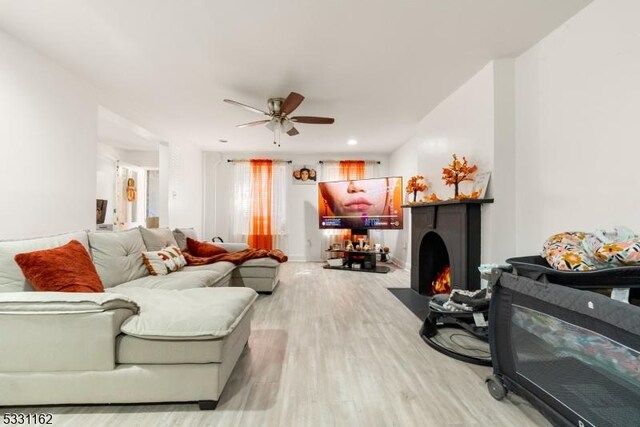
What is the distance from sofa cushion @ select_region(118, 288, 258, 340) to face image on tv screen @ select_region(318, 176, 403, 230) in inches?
148

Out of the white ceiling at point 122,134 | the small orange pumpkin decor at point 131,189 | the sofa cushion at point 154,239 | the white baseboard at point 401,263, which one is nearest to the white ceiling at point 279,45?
the white ceiling at point 122,134

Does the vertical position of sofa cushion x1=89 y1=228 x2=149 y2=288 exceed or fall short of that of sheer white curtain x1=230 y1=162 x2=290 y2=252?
it falls short

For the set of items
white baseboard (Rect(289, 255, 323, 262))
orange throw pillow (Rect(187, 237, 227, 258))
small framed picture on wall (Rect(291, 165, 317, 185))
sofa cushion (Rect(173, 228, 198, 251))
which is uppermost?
small framed picture on wall (Rect(291, 165, 317, 185))

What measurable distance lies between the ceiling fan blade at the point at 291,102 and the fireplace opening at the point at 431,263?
2.28 meters

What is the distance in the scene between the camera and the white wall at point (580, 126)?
162 cm

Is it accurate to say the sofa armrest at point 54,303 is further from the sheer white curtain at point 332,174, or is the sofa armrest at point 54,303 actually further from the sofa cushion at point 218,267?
the sheer white curtain at point 332,174

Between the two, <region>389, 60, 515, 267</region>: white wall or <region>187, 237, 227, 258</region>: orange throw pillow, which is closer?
<region>389, 60, 515, 267</region>: white wall

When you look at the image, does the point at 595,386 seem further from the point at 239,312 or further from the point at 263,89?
the point at 263,89

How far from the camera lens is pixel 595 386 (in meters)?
1.11

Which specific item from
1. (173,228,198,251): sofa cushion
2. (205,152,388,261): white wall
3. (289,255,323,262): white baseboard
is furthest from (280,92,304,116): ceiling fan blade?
(289,255,323,262): white baseboard

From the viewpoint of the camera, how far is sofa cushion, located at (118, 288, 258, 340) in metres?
1.39

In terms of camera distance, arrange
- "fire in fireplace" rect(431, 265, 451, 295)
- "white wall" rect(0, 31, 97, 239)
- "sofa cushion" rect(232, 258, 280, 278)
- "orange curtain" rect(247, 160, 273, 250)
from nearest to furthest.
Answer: "white wall" rect(0, 31, 97, 239), "fire in fireplace" rect(431, 265, 451, 295), "sofa cushion" rect(232, 258, 280, 278), "orange curtain" rect(247, 160, 273, 250)

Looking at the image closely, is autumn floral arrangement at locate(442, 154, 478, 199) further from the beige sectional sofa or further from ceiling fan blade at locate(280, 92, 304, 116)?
the beige sectional sofa

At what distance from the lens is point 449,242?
2881mm
